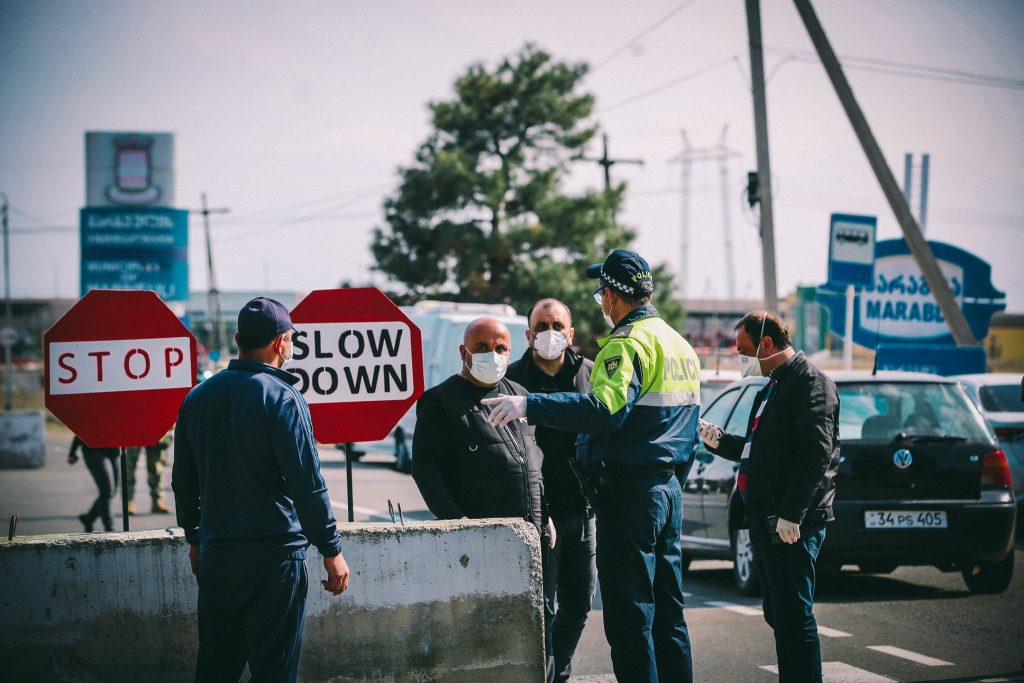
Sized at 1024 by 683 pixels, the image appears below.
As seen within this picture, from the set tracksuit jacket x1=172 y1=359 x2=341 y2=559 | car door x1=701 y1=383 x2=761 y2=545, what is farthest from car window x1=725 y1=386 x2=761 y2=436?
tracksuit jacket x1=172 y1=359 x2=341 y2=559

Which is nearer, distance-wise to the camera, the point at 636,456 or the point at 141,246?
the point at 636,456

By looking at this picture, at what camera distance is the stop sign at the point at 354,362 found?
6273mm

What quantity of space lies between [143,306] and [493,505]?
2300 mm

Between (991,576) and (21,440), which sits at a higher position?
(991,576)

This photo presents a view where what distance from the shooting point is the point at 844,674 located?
626 centimetres

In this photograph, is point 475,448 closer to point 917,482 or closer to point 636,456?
point 636,456

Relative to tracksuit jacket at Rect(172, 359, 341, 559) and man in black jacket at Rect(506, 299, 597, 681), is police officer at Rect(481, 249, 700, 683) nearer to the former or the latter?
man in black jacket at Rect(506, 299, 597, 681)

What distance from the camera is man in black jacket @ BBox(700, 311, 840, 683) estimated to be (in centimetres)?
522

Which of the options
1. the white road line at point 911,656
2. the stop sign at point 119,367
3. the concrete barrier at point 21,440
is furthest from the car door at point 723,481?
the concrete barrier at point 21,440

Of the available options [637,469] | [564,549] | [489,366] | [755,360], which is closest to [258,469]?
[489,366]

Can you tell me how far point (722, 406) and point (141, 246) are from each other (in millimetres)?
23317

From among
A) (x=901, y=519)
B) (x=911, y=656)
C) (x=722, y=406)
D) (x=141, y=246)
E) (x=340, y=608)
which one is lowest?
(x=911, y=656)

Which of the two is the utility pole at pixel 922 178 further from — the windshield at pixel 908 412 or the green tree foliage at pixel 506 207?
the windshield at pixel 908 412

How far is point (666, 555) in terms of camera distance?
508cm
